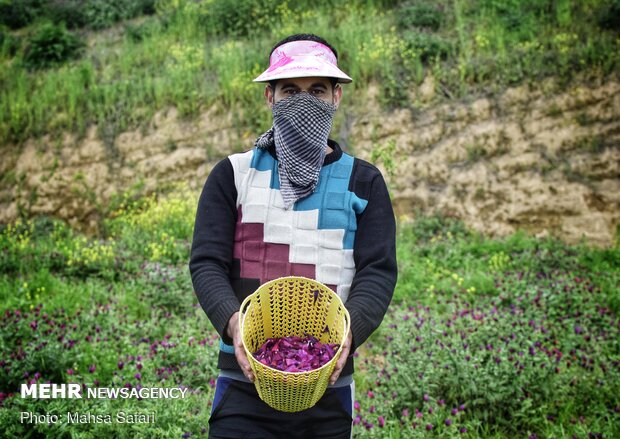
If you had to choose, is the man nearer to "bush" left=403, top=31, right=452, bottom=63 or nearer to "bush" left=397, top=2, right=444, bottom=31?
"bush" left=403, top=31, right=452, bottom=63

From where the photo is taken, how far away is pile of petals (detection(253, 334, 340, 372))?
5.17ft

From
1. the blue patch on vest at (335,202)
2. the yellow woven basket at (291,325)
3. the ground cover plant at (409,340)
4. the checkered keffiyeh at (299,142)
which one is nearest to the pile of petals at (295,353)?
the yellow woven basket at (291,325)

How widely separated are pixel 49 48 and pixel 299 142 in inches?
360

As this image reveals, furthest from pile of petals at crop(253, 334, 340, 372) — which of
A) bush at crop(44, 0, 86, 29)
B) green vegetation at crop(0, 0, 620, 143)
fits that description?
bush at crop(44, 0, 86, 29)

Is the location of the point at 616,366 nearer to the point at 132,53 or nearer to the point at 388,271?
the point at 388,271

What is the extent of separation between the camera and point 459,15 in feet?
25.8

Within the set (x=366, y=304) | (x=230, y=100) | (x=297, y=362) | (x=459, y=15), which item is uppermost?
(x=459, y=15)

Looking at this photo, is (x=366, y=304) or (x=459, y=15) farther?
(x=459, y=15)

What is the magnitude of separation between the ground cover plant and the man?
3.76ft

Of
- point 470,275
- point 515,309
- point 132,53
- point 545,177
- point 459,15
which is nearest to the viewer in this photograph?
point 515,309

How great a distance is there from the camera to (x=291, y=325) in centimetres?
184

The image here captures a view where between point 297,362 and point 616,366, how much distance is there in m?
2.88

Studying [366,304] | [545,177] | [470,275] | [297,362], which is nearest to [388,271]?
[366,304]

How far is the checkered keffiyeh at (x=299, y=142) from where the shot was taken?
70.9 inches
